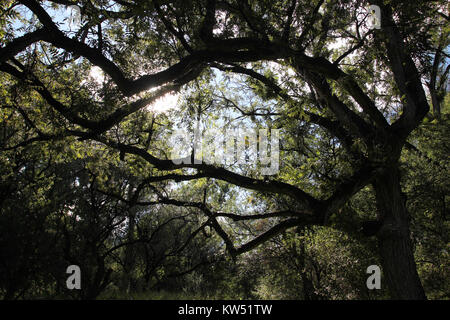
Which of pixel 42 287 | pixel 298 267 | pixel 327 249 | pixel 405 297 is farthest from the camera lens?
pixel 42 287

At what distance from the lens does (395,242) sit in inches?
213

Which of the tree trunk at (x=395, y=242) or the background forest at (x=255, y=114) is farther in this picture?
the tree trunk at (x=395, y=242)

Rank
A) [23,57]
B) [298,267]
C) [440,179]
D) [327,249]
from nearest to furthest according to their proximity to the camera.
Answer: [23,57] → [440,179] → [327,249] → [298,267]

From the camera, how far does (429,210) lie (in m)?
9.39

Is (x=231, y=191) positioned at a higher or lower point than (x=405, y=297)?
higher

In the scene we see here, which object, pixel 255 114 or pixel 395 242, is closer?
pixel 395 242

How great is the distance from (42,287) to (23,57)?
Answer: 41.6 feet

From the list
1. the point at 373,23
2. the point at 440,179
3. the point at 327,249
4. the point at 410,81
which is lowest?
the point at 327,249

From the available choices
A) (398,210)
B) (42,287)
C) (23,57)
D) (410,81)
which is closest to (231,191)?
(398,210)

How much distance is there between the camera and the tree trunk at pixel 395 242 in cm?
510

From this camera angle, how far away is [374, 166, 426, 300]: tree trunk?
510 cm

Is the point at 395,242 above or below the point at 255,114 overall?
below

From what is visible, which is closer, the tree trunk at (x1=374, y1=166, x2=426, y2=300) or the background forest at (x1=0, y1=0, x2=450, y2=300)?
the background forest at (x1=0, y1=0, x2=450, y2=300)

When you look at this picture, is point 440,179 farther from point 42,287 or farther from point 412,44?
point 42,287
